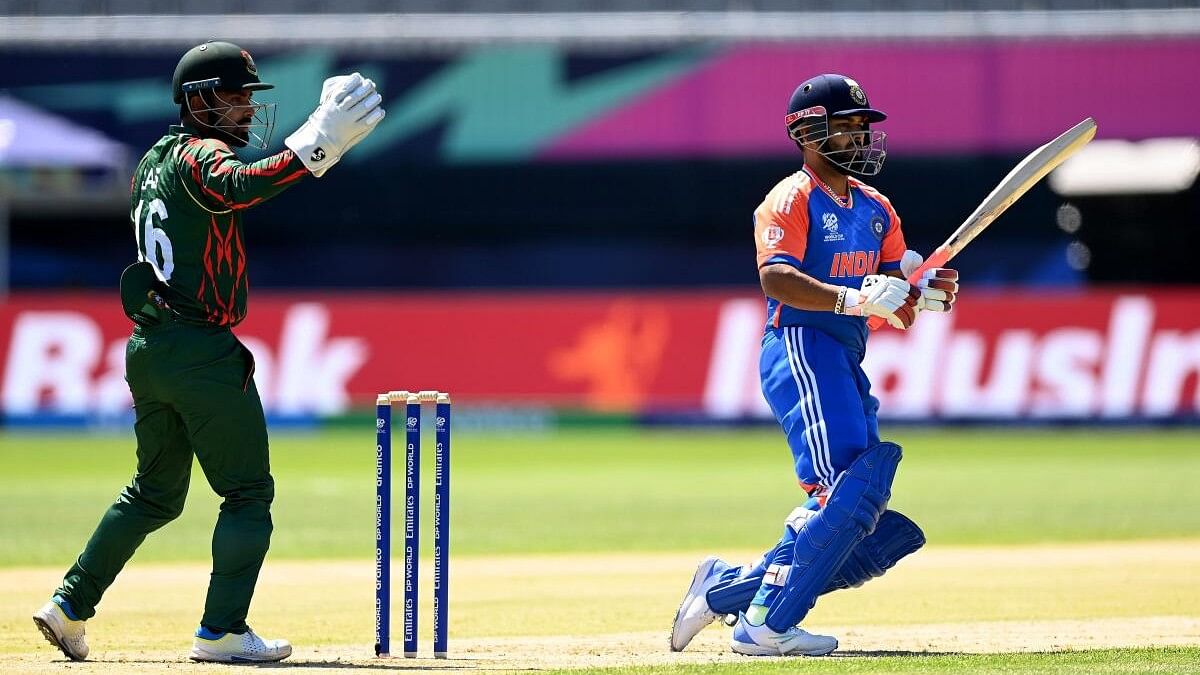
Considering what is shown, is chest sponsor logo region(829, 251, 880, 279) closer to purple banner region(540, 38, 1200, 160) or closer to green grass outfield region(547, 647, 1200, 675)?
green grass outfield region(547, 647, 1200, 675)

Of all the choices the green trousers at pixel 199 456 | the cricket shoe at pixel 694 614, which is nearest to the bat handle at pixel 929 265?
the cricket shoe at pixel 694 614

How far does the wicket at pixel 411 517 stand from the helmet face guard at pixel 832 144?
1738mm

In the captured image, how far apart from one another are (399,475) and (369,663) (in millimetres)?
9511

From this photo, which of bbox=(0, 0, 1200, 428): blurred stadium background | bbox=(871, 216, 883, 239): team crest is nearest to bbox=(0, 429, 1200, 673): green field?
bbox=(871, 216, 883, 239): team crest

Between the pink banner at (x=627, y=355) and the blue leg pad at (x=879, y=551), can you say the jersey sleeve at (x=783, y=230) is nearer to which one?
the blue leg pad at (x=879, y=551)

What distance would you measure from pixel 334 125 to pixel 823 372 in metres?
2.03

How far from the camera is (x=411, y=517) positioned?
6219 millimetres

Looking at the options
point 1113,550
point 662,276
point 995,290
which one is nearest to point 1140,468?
point 1113,550

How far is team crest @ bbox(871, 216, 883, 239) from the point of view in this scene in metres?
6.68

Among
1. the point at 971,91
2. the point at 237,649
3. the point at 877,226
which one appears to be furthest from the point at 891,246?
the point at 971,91

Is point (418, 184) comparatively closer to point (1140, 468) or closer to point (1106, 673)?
point (1140, 468)

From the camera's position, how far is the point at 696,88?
83.3 ft

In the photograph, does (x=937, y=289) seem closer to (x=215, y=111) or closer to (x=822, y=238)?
(x=822, y=238)

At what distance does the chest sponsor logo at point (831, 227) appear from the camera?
21.4ft
